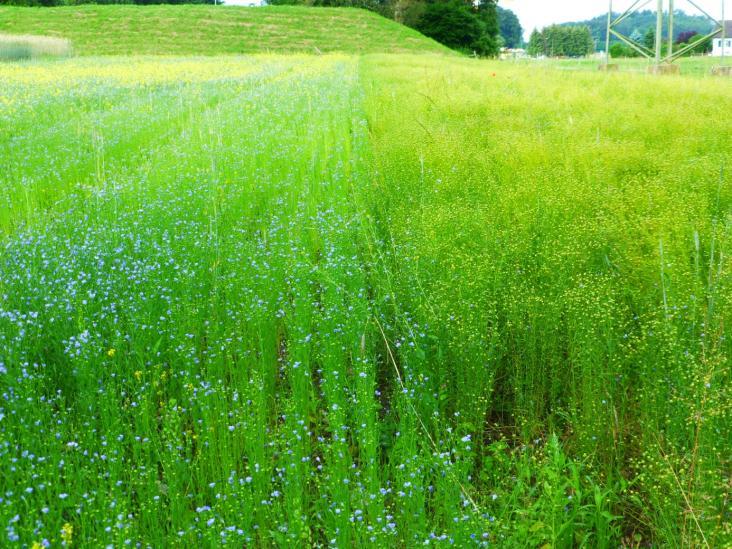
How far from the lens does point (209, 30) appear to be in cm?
4784

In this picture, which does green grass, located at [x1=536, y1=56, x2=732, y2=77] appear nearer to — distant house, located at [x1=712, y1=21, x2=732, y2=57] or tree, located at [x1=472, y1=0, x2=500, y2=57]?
distant house, located at [x1=712, y1=21, x2=732, y2=57]

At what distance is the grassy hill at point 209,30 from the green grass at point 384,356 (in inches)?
1625

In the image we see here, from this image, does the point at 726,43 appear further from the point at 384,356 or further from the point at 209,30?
the point at 384,356

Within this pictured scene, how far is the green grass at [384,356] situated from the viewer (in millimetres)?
2199

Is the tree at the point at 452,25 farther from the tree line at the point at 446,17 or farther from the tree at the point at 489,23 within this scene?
the tree at the point at 489,23

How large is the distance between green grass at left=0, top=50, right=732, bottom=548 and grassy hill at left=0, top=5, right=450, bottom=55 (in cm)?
4128

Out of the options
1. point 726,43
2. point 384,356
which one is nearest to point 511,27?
point 726,43

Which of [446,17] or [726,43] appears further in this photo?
[726,43]

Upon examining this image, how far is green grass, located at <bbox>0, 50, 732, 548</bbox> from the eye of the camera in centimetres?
220

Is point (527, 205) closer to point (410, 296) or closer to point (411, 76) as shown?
point (410, 296)

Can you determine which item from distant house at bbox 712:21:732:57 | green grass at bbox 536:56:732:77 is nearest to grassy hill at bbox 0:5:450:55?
green grass at bbox 536:56:732:77

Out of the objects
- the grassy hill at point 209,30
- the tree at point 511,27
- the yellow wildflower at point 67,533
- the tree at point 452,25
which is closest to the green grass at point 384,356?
the yellow wildflower at point 67,533

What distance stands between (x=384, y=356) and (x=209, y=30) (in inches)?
1936

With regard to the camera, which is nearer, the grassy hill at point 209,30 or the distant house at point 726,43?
the grassy hill at point 209,30
